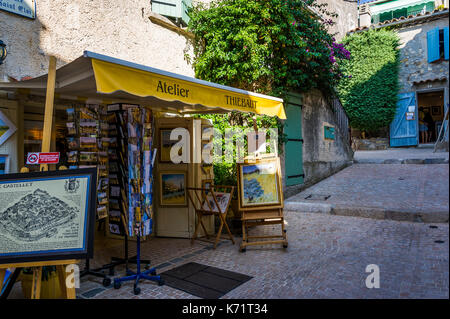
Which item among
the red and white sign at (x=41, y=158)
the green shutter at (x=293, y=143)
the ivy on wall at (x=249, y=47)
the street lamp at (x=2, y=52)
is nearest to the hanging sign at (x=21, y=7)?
the street lamp at (x=2, y=52)

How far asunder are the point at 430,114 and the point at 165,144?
53.1 ft

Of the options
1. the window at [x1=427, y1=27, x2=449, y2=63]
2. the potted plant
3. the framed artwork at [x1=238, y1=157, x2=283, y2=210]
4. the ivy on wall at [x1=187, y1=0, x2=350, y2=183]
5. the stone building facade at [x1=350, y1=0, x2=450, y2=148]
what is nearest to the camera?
the potted plant

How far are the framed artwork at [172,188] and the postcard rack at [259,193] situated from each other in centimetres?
110

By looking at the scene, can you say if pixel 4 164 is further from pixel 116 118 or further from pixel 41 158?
pixel 41 158

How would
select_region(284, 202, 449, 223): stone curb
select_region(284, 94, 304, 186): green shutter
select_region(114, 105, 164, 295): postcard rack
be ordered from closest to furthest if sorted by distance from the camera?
select_region(114, 105, 164, 295): postcard rack, select_region(284, 202, 449, 223): stone curb, select_region(284, 94, 304, 186): green shutter

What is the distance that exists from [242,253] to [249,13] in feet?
18.2

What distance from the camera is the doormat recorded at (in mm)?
3299

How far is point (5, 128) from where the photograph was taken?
4.14 metres

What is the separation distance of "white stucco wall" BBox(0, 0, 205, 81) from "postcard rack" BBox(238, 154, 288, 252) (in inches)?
124

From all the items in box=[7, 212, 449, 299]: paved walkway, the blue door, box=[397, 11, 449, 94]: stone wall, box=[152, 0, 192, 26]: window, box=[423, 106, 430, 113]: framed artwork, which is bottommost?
box=[7, 212, 449, 299]: paved walkway

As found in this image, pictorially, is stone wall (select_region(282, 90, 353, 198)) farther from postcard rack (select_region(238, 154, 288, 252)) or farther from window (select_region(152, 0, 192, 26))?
window (select_region(152, 0, 192, 26))
